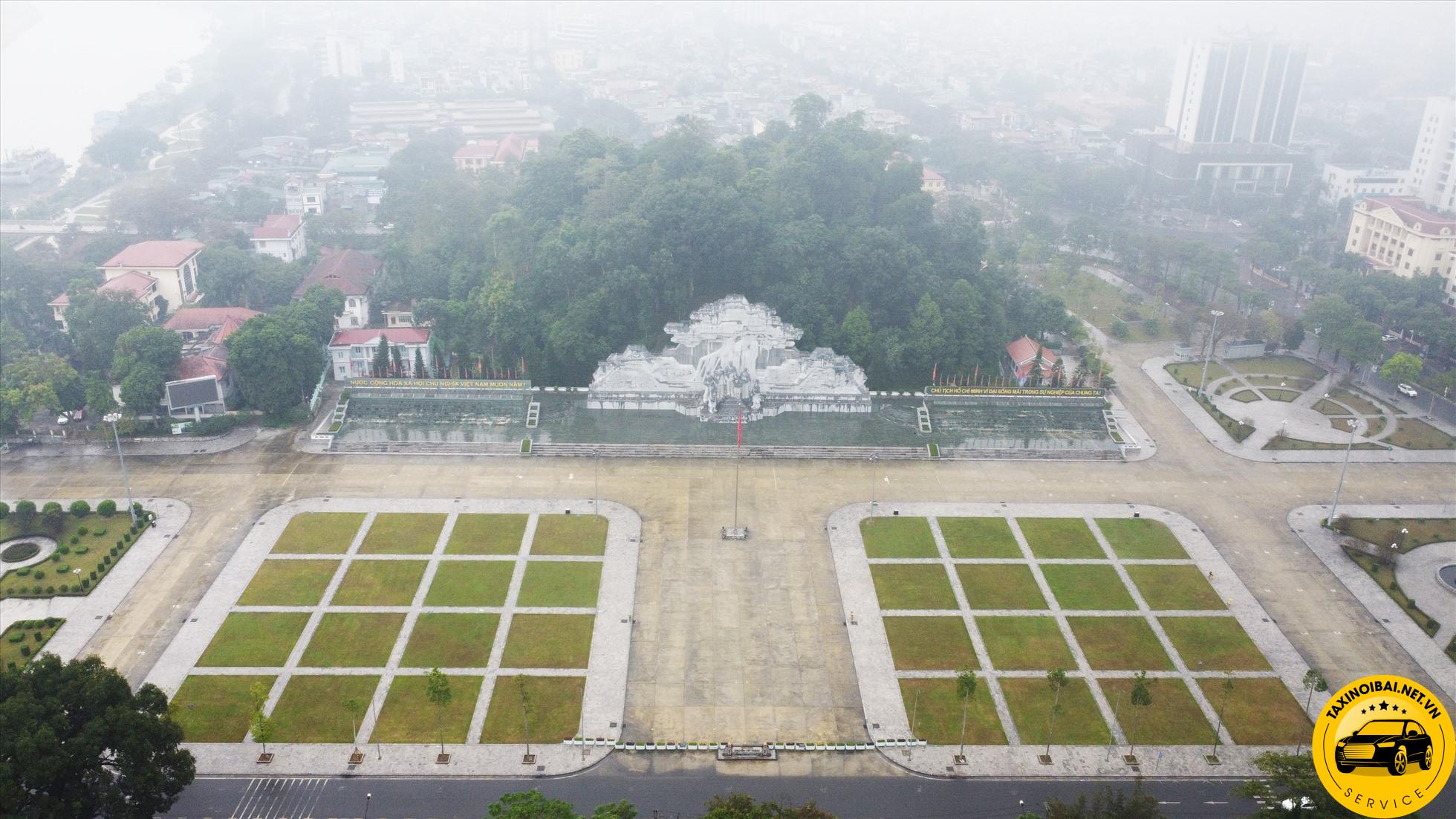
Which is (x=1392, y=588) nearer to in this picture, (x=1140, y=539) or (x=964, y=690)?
(x=1140, y=539)

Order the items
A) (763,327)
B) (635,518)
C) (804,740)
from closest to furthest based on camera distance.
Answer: (804,740)
(635,518)
(763,327)

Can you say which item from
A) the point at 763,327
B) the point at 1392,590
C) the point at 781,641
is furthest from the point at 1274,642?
the point at 763,327

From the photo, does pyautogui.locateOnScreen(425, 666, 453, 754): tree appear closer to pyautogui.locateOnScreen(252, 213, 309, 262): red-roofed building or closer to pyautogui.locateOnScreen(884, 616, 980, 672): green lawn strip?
pyautogui.locateOnScreen(884, 616, 980, 672): green lawn strip

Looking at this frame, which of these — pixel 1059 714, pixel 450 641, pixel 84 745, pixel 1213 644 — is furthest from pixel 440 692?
pixel 1213 644

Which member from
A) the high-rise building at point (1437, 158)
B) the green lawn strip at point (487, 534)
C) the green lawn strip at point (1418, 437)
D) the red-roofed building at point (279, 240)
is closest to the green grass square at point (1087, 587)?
the green lawn strip at point (487, 534)

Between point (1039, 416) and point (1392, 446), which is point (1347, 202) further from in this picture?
point (1039, 416)

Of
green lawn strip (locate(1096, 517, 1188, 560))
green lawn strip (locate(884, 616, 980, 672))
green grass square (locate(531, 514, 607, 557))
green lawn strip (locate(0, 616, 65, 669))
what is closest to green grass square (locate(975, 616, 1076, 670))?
green lawn strip (locate(884, 616, 980, 672))
